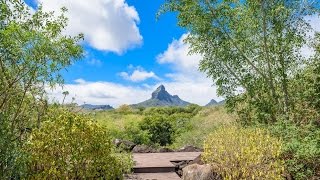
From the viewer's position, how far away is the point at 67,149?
272 inches

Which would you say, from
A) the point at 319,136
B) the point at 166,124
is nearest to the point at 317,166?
the point at 319,136

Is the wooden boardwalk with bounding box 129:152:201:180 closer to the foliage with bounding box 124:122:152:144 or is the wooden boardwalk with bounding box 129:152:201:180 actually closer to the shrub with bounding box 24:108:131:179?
the shrub with bounding box 24:108:131:179

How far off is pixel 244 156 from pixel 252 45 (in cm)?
525

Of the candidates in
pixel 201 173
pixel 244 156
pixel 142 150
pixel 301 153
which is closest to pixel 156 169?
pixel 201 173

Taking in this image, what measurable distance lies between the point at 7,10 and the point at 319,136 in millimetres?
7099

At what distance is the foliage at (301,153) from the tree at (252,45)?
2.18 meters

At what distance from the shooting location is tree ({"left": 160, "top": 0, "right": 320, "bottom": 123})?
11.9 m

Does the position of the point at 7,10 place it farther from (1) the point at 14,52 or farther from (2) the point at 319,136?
(2) the point at 319,136

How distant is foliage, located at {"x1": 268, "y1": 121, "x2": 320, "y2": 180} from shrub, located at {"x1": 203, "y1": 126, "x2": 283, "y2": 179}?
0.43 m

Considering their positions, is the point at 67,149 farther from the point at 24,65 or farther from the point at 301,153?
the point at 301,153

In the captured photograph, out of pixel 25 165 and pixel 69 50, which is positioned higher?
pixel 69 50

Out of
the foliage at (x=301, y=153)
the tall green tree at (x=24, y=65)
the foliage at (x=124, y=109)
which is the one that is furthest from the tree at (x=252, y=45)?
the foliage at (x=124, y=109)

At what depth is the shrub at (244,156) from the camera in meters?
7.79

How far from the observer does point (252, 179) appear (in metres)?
7.77
